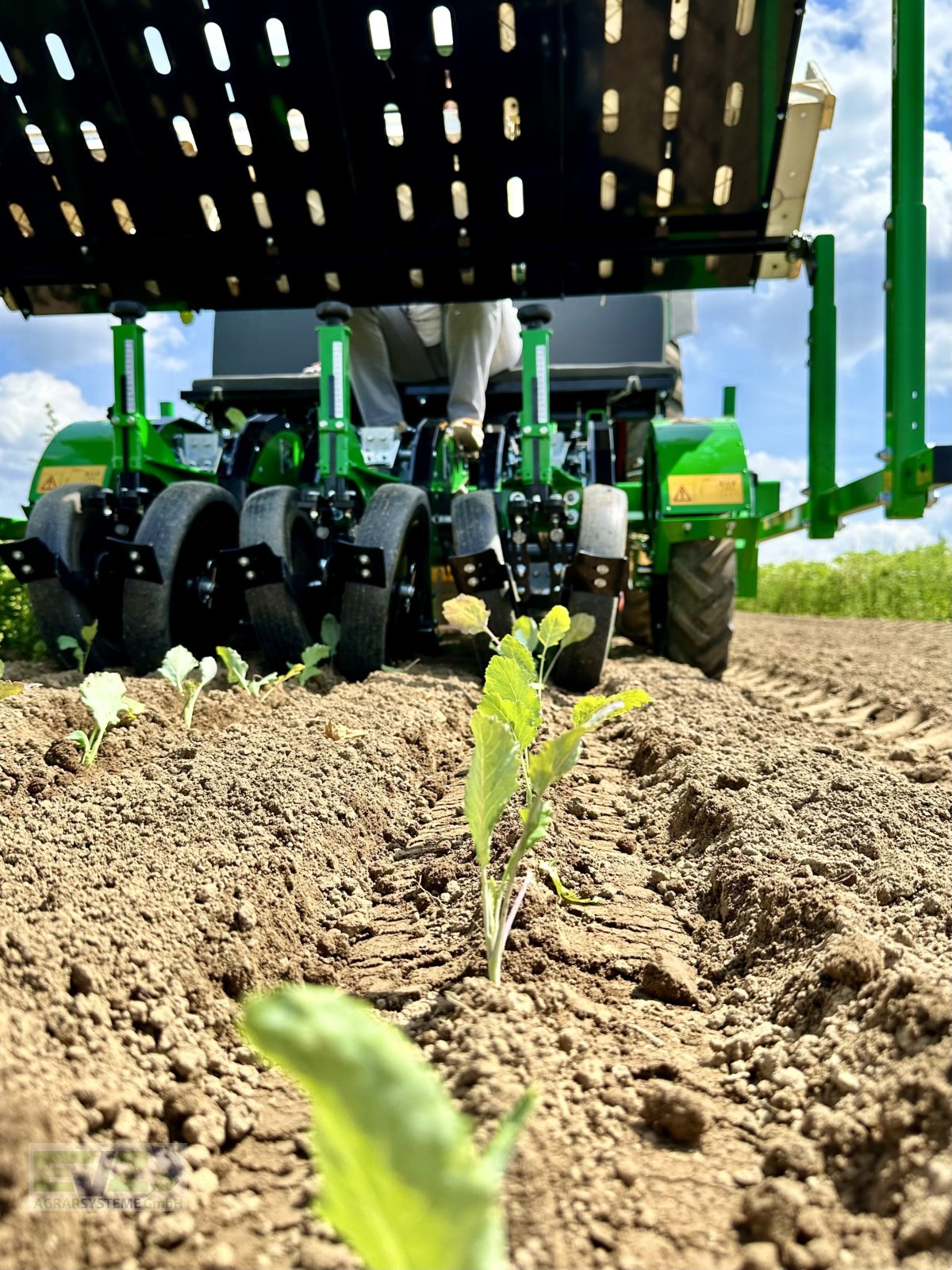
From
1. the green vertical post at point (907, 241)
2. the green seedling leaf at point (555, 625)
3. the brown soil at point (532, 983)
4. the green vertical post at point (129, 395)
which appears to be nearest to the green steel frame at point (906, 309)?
the green vertical post at point (907, 241)

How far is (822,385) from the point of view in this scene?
5141 mm

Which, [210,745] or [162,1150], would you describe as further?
[210,745]

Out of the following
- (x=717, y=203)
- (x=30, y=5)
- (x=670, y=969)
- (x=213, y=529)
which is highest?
(x=30, y=5)

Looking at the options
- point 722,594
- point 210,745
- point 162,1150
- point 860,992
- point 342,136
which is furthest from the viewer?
point 722,594

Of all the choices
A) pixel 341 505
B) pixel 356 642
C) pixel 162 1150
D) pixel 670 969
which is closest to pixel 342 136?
pixel 341 505

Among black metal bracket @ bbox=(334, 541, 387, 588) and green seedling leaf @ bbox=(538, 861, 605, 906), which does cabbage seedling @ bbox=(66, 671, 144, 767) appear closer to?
green seedling leaf @ bbox=(538, 861, 605, 906)

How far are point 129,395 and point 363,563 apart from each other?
1337 mm

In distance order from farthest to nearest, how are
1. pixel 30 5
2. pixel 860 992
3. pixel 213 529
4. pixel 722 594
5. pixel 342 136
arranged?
pixel 722 594 → pixel 213 529 → pixel 342 136 → pixel 30 5 → pixel 860 992

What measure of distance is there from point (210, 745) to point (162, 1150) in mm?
1519

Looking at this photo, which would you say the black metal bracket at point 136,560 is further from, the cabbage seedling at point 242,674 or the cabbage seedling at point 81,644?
the cabbage seedling at point 242,674

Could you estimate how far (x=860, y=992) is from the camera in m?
1.33

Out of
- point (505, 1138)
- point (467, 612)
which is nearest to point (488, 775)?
point (505, 1138)

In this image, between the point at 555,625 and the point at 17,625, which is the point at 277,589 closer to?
the point at 555,625

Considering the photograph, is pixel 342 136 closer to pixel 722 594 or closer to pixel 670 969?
pixel 722 594
